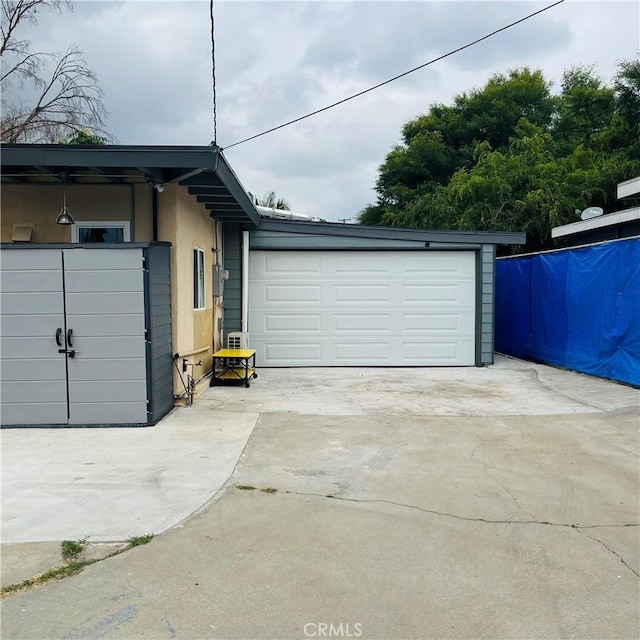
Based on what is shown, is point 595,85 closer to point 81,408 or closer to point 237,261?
point 237,261

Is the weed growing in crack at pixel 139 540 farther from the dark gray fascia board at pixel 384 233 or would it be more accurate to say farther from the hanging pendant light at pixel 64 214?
the dark gray fascia board at pixel 384 233

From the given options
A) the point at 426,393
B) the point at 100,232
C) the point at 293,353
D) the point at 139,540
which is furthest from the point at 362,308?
the point at 139,540

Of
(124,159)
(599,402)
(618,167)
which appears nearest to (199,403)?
(124,159)

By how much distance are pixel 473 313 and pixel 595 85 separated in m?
18.3

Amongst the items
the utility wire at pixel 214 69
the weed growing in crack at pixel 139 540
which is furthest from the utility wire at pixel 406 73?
the weed growing in crack at pixel 139 540

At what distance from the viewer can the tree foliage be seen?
17875 mm

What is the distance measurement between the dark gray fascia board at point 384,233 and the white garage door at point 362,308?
352mm

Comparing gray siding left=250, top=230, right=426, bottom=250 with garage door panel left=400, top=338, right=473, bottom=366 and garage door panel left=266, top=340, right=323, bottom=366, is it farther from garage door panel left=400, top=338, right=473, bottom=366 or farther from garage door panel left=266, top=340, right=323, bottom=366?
garage door panel left=400, top=338, right=473, bottom=366

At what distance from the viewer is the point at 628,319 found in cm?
863

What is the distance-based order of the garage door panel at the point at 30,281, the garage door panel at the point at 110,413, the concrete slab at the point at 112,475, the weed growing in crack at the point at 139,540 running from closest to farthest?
1. the weed growing in crack at the point at 139,540
2. the concrete slab at the point at 112,475
3. the garage door panel at the point at 30,281
4. the garage door panel at the point at 110,413

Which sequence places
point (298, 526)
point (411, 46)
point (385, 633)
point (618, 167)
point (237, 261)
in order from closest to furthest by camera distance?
1. point (385, 633)
2. point (298, 526)
3. point (411, 46)
4. point (237, 261)
5. point (618, 167)

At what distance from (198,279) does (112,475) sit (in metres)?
4.61

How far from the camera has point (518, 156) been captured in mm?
19625

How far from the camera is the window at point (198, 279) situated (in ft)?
28.4
